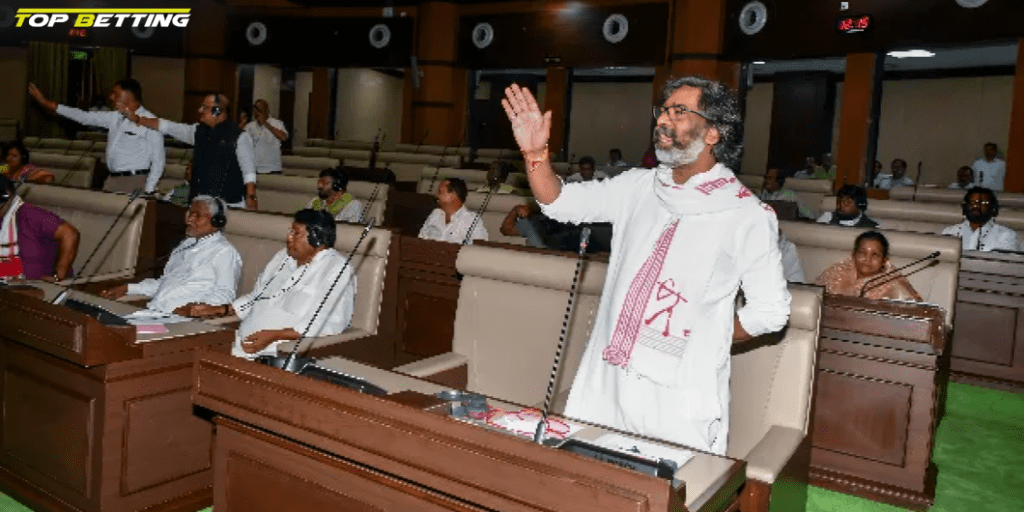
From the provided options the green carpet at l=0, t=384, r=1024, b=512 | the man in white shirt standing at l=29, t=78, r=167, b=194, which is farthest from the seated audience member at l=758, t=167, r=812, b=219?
the man in white shirt standing at l=29, t=78, r=167, b=194

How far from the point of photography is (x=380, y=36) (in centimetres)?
1448

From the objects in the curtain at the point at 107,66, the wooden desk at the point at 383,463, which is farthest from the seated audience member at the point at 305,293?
the curtain at the point at 107,66

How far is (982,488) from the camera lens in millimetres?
3586

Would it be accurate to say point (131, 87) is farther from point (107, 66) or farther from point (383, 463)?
point (107, 66)

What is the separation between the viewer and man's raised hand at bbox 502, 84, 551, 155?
6.21 feet

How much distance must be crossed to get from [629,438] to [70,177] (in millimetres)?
7442

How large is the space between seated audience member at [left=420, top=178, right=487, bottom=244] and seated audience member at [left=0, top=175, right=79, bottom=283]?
2140 millimetres

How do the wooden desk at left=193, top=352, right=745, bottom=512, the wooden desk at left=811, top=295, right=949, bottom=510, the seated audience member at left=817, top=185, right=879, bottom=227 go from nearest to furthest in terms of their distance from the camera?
the wooden desk at left=193, top=352, right=745, bottom=512 < the wooden desk at left=811, top=295, right=949, bottom=510 < the seated audience member at left=817, top=185, right=879, bottom=227

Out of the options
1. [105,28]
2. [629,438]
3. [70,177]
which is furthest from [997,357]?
[105,28]

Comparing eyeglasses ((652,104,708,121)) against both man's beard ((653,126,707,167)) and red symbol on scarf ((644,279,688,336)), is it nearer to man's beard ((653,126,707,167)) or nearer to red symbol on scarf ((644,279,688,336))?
man's beard ((653,126,707,167))

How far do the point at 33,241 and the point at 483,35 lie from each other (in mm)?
10570

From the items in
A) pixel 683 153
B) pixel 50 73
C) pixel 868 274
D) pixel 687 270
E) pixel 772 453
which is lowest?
pixel 772 453

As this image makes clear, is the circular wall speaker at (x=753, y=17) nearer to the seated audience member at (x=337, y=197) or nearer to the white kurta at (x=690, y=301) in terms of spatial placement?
the seated audience member at (x=337, y=197)

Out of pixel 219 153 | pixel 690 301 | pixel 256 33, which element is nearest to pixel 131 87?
pixel 219 153
